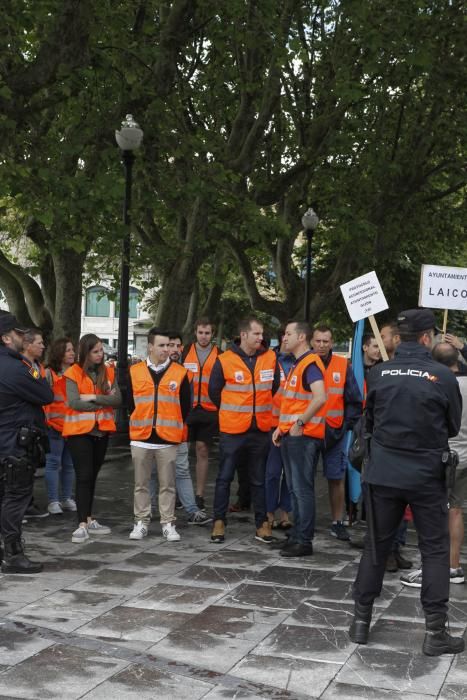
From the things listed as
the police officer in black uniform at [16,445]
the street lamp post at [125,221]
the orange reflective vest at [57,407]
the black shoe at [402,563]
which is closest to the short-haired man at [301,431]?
the black shoe at [402,563]

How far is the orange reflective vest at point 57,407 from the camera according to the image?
35.2ft

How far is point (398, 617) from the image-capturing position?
6695 mm

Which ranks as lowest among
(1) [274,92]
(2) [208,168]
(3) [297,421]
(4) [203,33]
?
(3) [297,421]

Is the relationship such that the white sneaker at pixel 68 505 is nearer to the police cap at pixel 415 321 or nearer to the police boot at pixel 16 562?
the police boot at pixel 16 562

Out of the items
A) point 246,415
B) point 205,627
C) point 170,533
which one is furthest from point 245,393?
point 205,627

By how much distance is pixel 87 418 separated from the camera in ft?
30.5

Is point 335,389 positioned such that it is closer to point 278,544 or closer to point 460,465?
point 278,544

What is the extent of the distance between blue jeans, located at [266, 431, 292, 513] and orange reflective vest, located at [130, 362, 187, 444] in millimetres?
1087

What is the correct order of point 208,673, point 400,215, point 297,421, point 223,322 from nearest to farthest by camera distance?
point 208,673 → point 297,421 → point 400,215 → point 223,322

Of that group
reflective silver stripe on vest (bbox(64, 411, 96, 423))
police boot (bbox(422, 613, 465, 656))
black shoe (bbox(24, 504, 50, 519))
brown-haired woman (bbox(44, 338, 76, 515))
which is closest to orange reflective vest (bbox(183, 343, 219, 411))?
brown-haired woman (bbox(44, 338, 76, 515))

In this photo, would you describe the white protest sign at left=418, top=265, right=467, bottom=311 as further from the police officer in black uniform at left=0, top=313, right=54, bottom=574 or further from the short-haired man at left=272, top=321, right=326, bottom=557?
the police officer in black uniform at left=0, top=313, right=54, bottom=574

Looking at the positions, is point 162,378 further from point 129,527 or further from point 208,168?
point 208,168

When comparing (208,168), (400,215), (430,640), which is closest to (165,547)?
(430,640)

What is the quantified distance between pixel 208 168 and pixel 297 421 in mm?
8841
